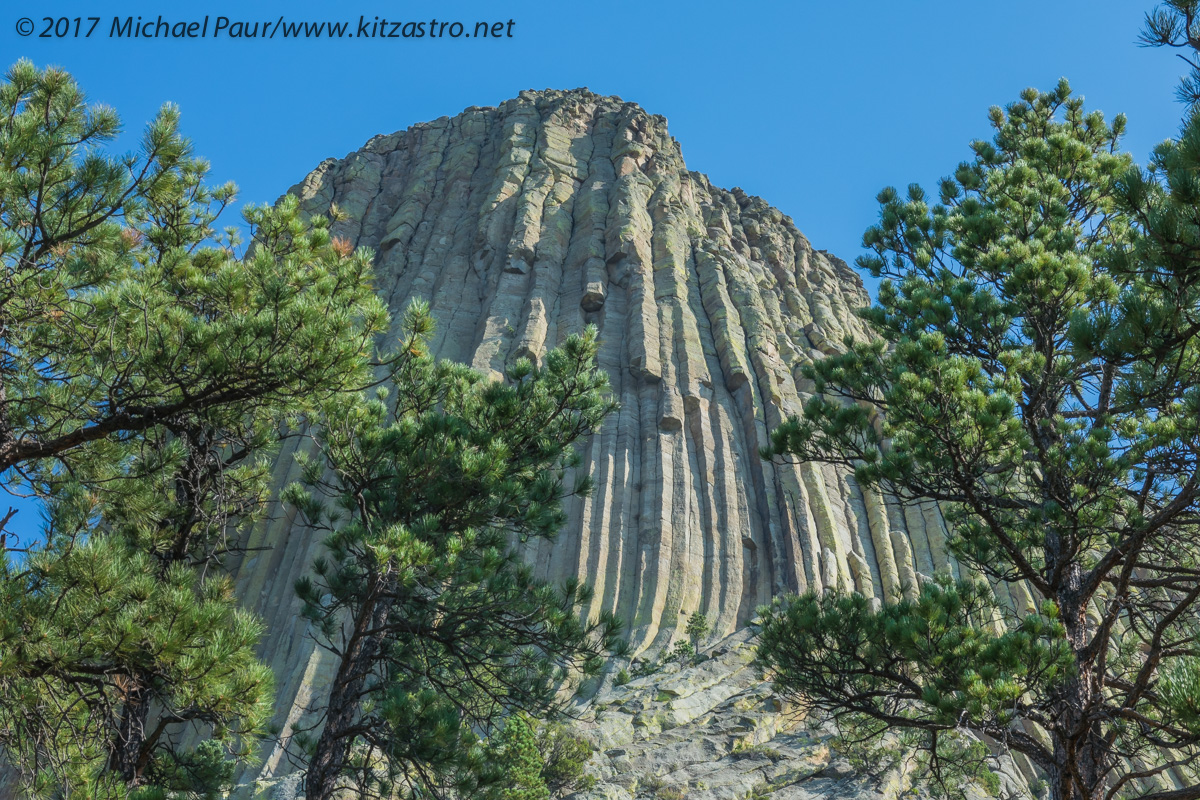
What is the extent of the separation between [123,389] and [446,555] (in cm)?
356

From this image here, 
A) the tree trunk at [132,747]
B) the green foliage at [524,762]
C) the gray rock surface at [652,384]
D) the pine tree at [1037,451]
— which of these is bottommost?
the tree trunk at [132,747]

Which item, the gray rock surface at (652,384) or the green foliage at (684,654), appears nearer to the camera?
the gray rock surface at (652,384)

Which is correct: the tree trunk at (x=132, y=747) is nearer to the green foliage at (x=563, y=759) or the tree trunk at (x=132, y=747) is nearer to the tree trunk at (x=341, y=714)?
the tree trunk at (x=341, y=714)

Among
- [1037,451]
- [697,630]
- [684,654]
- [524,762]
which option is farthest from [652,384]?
[1037,451]

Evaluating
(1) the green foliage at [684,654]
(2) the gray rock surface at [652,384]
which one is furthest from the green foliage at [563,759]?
(1) the green foliage at [684,654]

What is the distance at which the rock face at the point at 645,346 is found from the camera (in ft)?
92.6

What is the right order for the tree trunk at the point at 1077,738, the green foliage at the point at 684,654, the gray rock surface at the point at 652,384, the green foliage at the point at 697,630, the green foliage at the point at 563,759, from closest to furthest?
1. the tree trunk at the point at 1077,738
2. the green foliage at the point at 563,759
3. the gray rock surface at the point at 652,384
4. the green foliage at the point at 684,654
5. the green foliage at the point at 697,630

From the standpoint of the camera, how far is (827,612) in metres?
9.31

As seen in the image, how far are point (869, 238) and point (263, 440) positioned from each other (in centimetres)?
878

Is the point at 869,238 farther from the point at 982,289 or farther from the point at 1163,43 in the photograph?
the point at 1163,43

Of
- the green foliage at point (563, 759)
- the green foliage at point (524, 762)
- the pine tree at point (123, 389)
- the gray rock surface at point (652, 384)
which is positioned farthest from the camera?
the gray rock surface at point (652, 384)

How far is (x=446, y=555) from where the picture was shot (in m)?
9.25

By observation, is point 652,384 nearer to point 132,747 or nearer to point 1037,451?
point 1037,451

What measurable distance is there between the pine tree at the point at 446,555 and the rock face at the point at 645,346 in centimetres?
1078
